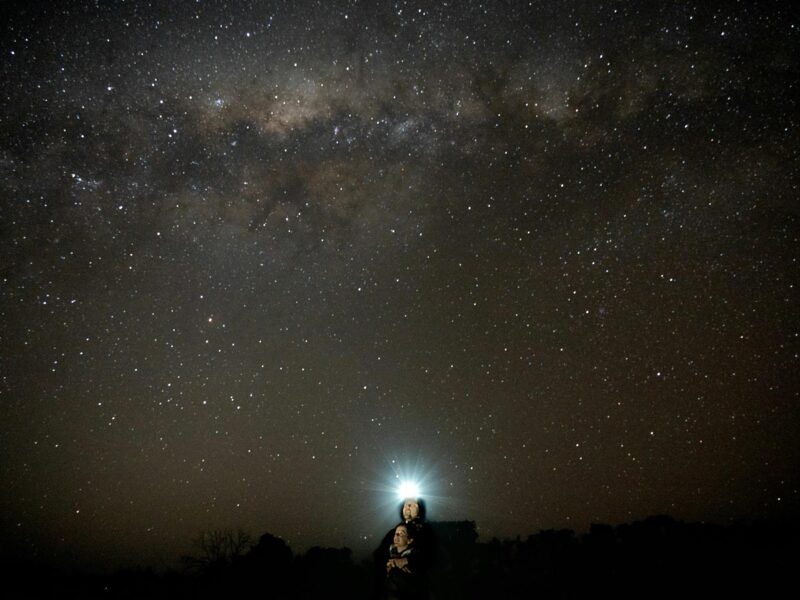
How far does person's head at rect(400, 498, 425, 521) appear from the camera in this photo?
16.2ft

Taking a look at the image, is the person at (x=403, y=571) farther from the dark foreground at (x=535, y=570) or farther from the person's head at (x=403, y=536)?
the dark foreground at (x=535, y=570)

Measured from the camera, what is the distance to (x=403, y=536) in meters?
4.84

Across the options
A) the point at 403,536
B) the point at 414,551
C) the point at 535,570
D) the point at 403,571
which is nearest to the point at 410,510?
the point at 403,536

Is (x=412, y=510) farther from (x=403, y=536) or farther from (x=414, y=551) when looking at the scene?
(x=414, y=551)

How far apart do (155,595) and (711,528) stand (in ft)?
103

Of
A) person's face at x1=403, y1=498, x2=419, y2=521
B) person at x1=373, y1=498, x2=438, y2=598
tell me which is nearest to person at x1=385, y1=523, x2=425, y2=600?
person at x1=373, y1=498, x2=438, y2=598

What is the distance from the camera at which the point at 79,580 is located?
29.4 meters

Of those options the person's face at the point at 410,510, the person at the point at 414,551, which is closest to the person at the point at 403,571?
the person at the point at 414,551

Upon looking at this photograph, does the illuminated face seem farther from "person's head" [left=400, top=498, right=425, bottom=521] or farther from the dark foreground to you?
the dark foreground

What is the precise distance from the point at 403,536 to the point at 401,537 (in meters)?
0.03

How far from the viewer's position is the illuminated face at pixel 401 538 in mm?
4793

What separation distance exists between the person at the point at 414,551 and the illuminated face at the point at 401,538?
2 centimetres

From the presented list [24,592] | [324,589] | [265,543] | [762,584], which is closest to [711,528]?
[762,584]

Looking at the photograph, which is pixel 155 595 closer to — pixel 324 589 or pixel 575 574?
pixel 324 589
